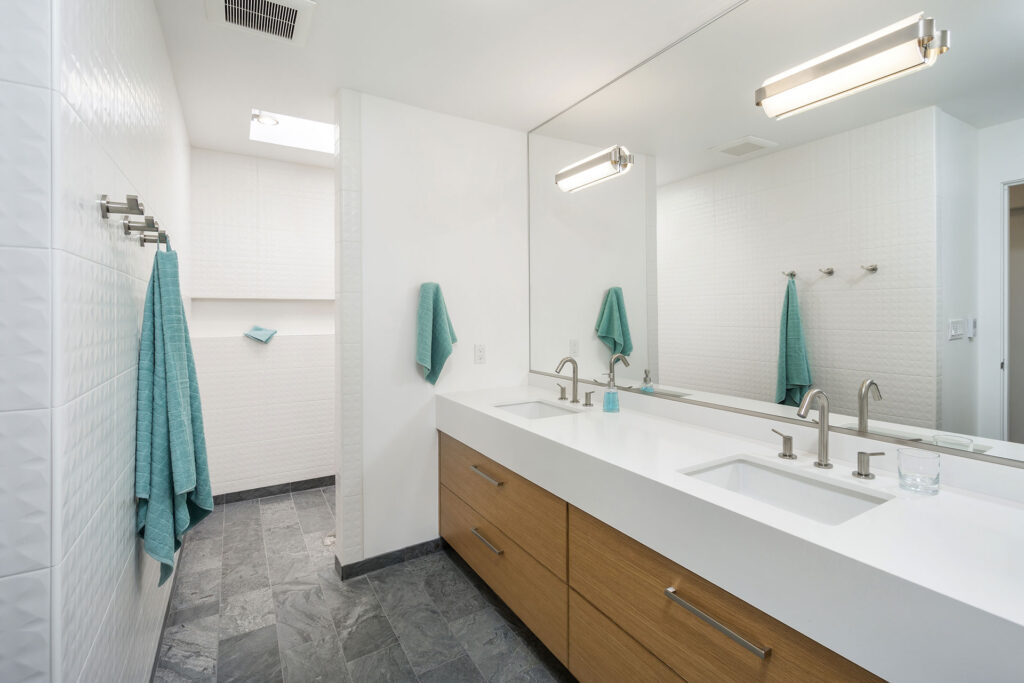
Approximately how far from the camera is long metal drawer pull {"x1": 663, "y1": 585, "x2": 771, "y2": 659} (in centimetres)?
97

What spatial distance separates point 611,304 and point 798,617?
Result: 1620 mm

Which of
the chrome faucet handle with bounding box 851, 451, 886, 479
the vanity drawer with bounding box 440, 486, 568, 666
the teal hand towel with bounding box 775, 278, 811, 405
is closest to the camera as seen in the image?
the chrome faucet handle with bounding box 851, 451, 886, 479

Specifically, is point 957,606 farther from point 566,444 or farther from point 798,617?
point 566,444

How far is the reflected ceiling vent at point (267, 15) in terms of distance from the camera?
163cm

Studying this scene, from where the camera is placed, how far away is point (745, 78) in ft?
5.64

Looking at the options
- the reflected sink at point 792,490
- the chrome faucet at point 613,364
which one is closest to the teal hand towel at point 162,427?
the reflected sink at point 792,490

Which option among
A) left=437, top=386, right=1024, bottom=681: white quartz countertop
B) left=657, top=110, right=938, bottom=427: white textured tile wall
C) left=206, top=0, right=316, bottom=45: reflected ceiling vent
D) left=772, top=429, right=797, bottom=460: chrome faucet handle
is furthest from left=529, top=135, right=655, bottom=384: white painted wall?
left=206, top=0, right=316, bottom=45: reflected ceiling vent

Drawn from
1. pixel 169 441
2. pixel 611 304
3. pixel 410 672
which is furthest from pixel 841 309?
pixel 169 441

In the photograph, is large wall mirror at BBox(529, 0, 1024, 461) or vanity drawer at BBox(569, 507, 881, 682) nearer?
vanity drawer at BBox(569, 507, 881, 682)

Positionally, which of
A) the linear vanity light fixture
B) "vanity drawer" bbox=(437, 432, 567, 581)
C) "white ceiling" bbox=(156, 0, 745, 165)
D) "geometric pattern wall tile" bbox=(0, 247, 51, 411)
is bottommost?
"vanity drawer" bbox=(437, 432, 567, 581)

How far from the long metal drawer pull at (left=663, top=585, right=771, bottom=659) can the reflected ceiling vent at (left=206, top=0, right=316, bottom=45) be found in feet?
7.04

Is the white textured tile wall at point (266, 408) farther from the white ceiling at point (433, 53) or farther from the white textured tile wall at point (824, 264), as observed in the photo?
the white textured tile wall at point (824, 264)

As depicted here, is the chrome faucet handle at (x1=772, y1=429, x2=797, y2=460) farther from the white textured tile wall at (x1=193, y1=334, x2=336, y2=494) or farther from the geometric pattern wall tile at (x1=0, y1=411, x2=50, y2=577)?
the white textured tile wall at (x1=193, y1=334, x2=336, y2=494)

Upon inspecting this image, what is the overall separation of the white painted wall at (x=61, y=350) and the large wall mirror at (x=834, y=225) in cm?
179
